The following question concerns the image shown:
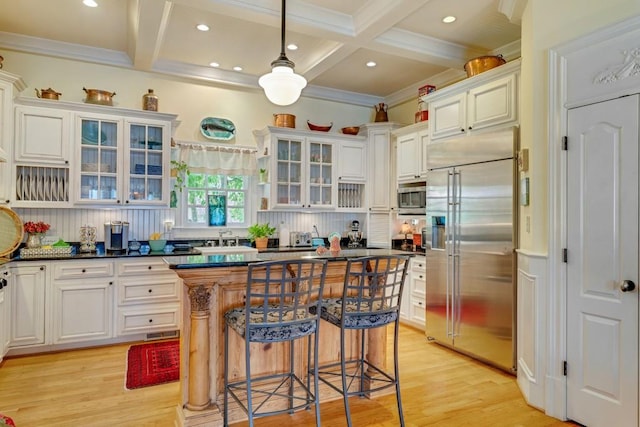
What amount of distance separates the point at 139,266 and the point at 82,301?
2.03 feet

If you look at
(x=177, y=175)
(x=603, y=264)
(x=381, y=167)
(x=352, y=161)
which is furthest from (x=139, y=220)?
(x=603, y=264)

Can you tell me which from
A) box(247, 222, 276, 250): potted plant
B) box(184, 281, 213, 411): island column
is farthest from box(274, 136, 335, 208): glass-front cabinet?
box(184, 281, 213, 411): island column

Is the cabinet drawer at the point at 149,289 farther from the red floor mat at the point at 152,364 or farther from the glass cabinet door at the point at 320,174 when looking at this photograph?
the glass cabinet door at the point at 320,174

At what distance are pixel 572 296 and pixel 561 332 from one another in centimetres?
27

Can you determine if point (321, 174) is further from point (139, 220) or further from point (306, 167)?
point (139, 220)

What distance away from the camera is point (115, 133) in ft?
14.6

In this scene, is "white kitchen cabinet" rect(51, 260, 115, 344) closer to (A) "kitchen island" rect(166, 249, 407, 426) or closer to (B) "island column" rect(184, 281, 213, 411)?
(A) "kitchen island" rect(166, 249, 407, 426)

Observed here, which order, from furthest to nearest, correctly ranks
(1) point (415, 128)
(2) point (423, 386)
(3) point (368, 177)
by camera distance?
(3) point (368, 177), (1) point (415, 128), (2) point (423, 386)

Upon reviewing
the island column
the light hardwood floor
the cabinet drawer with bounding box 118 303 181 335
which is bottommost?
the light hardwood floor

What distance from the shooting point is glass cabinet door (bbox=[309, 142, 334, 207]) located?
18.2 ft

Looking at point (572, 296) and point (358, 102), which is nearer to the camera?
point (572, 296)

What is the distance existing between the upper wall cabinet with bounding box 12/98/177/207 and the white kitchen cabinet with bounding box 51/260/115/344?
75 centimetres

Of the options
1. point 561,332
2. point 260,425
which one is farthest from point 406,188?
point 260,425

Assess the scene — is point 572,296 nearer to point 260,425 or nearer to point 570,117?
point 570,117
